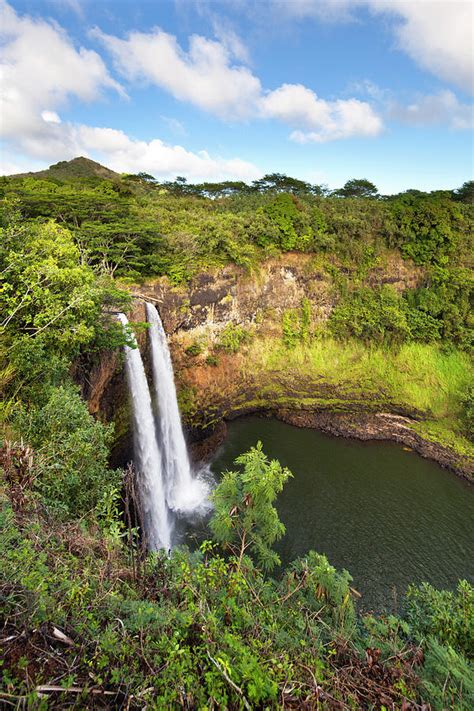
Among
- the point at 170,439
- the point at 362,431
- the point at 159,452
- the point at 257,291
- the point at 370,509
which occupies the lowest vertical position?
the point at 370,509

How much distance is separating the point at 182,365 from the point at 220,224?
795 centimetres

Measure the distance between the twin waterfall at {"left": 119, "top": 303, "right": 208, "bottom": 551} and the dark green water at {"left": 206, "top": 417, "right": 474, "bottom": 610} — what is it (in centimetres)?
195

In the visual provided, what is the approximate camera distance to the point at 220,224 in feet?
58.3

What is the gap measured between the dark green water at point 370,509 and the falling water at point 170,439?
1.57m

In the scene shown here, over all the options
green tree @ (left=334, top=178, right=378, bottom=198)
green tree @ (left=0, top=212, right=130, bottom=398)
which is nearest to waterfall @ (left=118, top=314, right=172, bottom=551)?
green tree @ (left=0, top=212, right=130, bottom=398)

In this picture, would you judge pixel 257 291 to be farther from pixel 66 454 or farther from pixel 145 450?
pixel 66 454

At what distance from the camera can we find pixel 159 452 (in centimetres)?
1240

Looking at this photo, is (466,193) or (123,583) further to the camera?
(466,193)

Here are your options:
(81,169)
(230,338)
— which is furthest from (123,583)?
(81,169)

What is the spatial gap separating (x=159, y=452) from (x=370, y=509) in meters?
8.41

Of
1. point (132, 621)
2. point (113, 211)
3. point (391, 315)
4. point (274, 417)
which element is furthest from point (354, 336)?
point (132, 621)

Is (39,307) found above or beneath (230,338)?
above

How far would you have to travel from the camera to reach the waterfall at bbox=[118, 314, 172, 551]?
36.0ft

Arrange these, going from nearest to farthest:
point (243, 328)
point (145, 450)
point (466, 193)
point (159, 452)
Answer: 1. point (145, 450)
2. point (159, 452)
3. point (243, 328)
4. point (466, 193)
